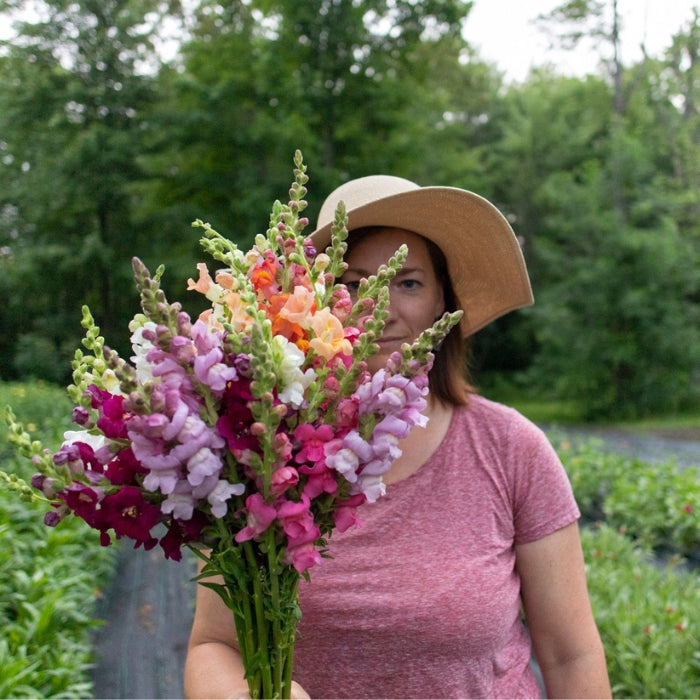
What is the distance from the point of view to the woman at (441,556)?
1.52 m

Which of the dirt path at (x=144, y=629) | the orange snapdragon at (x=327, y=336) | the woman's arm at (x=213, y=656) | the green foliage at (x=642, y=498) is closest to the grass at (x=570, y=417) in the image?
the green foliage at (x=642, y=498)

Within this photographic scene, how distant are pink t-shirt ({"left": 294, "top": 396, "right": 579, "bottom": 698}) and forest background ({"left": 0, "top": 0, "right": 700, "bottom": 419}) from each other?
10.3 metres

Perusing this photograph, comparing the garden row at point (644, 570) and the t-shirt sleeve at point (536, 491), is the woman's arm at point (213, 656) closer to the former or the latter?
the t-shirt sleeve at point (536, 491)

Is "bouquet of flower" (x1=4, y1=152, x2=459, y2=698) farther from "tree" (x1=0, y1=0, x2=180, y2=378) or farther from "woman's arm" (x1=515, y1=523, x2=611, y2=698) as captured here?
"tree" (x1=0, y1=0, x2=180, y2=378)

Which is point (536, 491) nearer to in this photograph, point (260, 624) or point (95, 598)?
point (260, 624)

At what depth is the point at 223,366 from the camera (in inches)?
35.9

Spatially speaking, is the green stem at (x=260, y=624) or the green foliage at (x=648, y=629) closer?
the green stem at (x=260, y=624)

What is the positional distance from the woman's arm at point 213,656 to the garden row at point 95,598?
28.8 inches

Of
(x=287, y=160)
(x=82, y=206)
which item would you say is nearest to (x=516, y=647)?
(x=287, y=160)

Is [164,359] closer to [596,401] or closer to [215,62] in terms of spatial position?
[215,62]

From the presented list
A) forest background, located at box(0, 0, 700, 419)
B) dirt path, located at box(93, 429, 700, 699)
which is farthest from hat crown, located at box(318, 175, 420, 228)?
forest background, located at box(0, 0, 700, 419)

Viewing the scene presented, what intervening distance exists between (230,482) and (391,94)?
1544 centimetres

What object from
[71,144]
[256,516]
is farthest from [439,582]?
[71,144]

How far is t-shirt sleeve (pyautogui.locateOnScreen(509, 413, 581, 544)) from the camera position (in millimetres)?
1617
